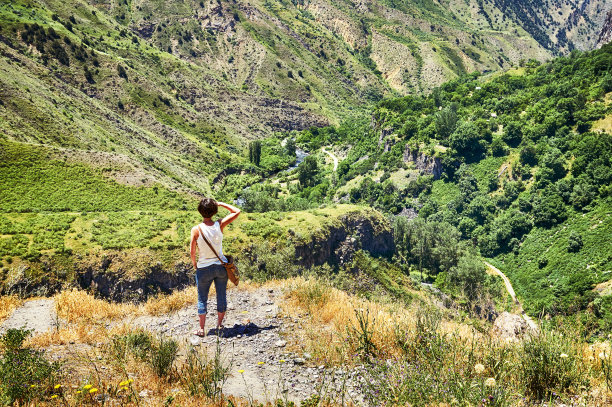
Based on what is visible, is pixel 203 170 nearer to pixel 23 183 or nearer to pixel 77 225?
pixel 23 183

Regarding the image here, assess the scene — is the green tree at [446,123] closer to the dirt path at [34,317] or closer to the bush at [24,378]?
the dirt path at [34,317]

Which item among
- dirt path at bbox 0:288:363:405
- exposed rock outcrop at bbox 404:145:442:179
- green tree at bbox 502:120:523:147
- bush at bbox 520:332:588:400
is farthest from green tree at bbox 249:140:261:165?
bush at bbox 520:332:588:400

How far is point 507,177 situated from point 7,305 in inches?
4092

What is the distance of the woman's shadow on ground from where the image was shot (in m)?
9.09

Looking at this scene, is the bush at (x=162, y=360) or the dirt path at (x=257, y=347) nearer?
the dirt path at (x=257, y=347)

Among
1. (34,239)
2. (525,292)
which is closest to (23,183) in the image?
(34,239)

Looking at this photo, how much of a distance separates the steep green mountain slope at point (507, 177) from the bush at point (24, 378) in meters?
53.1

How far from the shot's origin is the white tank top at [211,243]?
8.71 meters

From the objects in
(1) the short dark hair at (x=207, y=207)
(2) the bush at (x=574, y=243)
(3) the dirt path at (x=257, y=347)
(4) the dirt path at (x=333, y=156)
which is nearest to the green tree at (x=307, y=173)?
(4) the dirt path at (x=333, y=156)

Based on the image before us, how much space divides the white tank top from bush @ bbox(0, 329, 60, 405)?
339cm

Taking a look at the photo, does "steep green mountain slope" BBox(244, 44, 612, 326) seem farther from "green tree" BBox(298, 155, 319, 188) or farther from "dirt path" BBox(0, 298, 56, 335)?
"dirt path" BBox(0, 298, 56, 335)

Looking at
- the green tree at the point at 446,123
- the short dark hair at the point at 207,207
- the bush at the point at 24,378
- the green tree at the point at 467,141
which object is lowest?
the bush at the point at 24,378

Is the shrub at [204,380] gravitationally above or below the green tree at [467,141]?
below

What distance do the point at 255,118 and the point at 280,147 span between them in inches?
969
